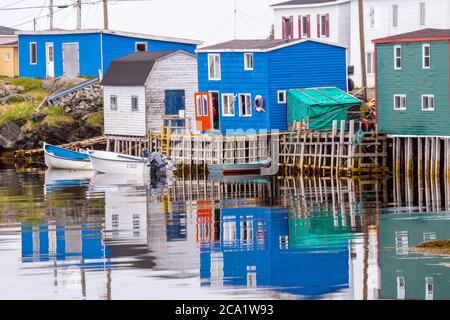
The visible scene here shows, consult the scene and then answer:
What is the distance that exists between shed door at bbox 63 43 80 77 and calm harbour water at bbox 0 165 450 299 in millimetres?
26961

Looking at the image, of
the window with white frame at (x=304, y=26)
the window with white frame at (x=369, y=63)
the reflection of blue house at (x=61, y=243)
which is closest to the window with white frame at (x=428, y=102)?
the reflection of blue house at (x=61, y=243)

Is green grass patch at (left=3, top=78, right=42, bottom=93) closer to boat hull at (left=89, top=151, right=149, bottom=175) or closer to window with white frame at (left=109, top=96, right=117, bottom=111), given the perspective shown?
window with white frame at (left=109, top=96, right=117, bottom=111)

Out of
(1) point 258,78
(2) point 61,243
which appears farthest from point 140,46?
(2) point 61,243

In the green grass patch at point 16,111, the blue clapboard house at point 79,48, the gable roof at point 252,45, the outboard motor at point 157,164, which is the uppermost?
the blue clapboard house at point 79,48

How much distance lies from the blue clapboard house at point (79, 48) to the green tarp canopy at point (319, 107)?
21382 mm

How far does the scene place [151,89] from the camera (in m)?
81.2

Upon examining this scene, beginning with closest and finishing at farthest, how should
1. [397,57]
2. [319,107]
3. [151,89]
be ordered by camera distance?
[397,57] → [319,107] → [151,89]

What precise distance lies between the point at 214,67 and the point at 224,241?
33378mm

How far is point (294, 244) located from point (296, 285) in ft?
26.4

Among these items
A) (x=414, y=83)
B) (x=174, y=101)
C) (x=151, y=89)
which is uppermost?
(x=151, y=89)

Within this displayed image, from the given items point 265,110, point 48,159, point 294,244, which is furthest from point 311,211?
point 48,159

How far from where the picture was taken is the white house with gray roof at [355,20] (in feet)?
283

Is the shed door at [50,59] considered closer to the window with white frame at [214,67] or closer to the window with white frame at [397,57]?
the window with white frame at [214,67]

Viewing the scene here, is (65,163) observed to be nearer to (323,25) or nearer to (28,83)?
(28,83)
